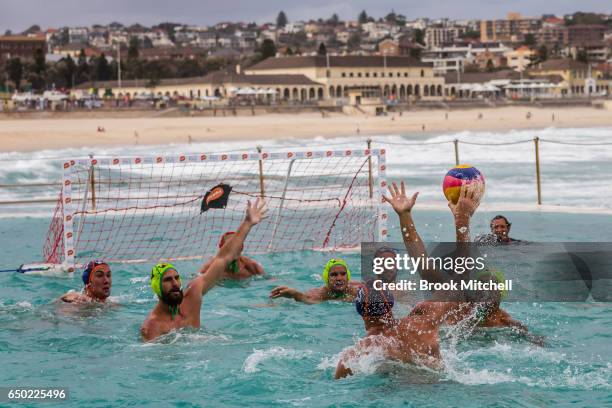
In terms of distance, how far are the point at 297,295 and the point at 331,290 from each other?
394 mm

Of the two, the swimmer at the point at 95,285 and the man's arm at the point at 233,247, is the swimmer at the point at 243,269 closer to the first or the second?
the swimmer at the point at 95,285

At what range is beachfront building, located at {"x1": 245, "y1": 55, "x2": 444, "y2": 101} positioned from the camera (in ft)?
417

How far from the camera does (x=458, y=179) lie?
20.8 feet

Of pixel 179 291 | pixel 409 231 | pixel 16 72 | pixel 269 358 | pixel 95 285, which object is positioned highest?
pixel 16 72

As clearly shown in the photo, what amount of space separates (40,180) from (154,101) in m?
62.3

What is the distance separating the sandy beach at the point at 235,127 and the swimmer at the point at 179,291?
45.4m

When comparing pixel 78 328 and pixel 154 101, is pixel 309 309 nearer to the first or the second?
pixel 78 328

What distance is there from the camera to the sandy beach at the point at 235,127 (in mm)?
60156

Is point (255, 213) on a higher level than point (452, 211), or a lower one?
lower

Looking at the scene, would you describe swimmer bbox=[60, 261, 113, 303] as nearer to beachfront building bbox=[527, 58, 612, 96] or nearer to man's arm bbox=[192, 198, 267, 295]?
man's arm bbox=[192, 198, 267, 295]

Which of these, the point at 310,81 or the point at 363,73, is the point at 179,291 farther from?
the point at 363,73

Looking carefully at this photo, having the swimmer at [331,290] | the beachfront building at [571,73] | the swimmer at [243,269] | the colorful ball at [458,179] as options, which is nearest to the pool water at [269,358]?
the swimmer at [331,290]

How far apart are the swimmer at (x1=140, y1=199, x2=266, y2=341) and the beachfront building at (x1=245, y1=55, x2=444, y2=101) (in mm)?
116458

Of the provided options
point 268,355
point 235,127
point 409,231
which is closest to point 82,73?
point 235,127
